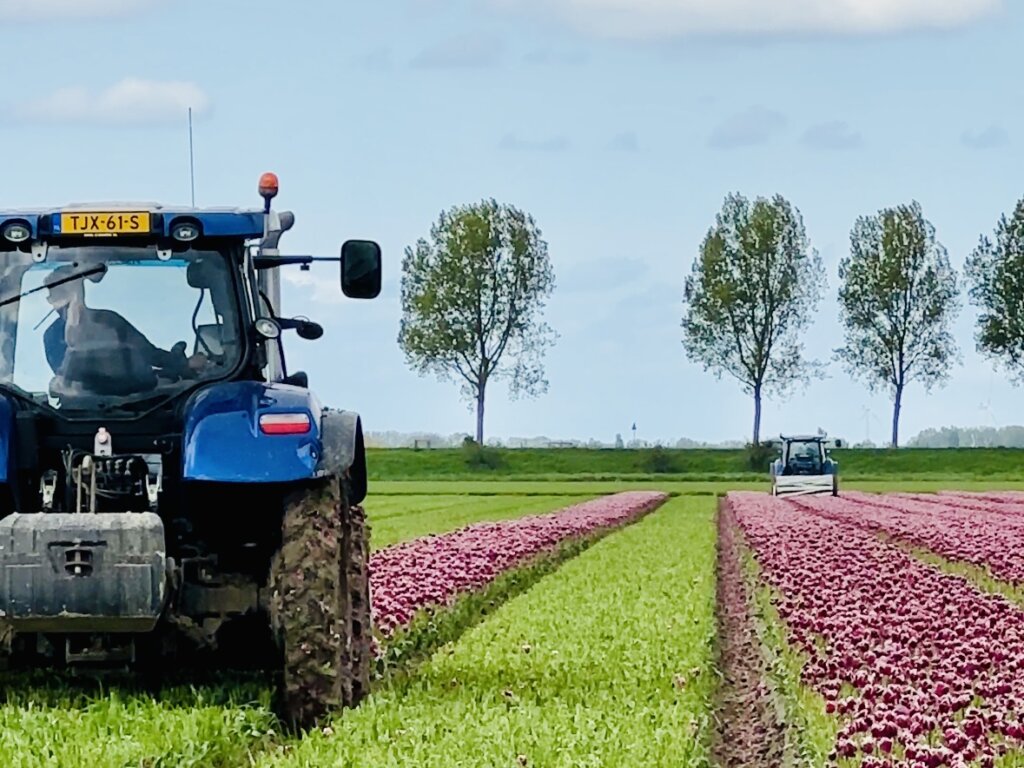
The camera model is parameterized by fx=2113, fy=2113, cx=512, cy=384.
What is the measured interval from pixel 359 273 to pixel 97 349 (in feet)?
4.77

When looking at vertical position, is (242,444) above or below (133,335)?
below

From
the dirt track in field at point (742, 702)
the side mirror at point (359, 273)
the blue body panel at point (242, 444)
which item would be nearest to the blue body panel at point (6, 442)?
the blue body panel at point (242, 444)

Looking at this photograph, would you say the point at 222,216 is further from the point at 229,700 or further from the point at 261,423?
the point at 229,700

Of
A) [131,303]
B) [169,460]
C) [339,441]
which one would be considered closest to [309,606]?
[339,441]

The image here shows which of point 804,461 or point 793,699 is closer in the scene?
A: point 793,699

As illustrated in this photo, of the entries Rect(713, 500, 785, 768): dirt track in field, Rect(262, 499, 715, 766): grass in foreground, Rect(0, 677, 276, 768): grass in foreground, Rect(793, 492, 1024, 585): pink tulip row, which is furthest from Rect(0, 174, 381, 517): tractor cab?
Rect(793, 492, 1024, 585): pink tulip row

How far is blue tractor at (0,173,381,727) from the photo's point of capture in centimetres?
1025

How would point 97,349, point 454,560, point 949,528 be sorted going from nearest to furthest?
point 97,349, point 454,560, point 949,528

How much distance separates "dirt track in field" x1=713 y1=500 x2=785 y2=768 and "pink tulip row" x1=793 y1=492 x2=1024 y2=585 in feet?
15.4

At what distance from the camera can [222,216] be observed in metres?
11.2

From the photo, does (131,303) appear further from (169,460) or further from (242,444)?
(242,444)

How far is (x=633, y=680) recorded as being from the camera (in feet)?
40.2

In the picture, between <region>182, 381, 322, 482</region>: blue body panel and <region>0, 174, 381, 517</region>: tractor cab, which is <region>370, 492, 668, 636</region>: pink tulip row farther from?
<region>182, 381, 322, 482</region>: blue body panel

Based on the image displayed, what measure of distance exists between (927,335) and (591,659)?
94838 millimetres
